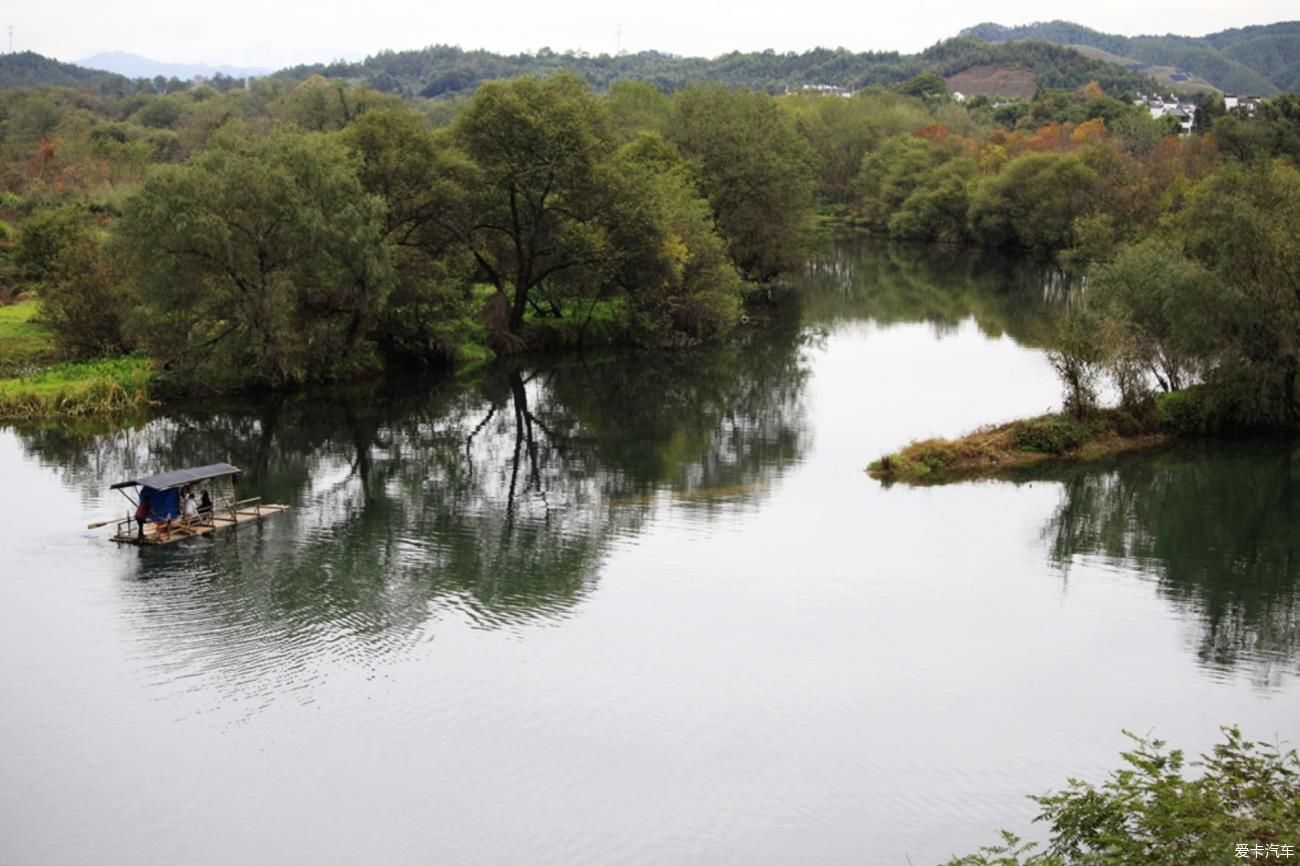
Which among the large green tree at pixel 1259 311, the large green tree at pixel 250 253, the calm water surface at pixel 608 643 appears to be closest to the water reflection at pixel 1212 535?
the calm water surface at pixel 608 643

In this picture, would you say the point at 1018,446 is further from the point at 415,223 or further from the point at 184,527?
the point at 415,223

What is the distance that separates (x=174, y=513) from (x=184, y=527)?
1.80ft

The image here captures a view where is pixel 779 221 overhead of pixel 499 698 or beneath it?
overhead

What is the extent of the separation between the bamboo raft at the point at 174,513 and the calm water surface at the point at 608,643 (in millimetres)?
650

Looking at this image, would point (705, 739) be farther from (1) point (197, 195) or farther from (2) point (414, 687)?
(1) point (197, 195)

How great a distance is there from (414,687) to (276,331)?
2779 centimetres

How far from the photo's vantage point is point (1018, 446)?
4194 centimetres

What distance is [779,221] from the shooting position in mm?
74438

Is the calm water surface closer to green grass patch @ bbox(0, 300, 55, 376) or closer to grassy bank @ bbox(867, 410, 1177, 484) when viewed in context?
grassy bank @ bbox(867, 410, 1177, 484)

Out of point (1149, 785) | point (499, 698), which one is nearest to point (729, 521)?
point (499, 698)

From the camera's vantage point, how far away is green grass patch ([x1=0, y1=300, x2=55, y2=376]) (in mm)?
48906

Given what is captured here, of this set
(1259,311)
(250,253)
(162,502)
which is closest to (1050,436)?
(1259,311)

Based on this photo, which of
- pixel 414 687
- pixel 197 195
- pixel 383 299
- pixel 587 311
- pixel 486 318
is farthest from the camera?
pixel 587 311

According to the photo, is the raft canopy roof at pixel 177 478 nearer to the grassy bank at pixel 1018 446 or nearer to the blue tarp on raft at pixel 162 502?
the blue tarp on raft at pixel 162 502
